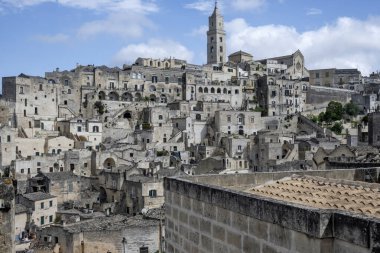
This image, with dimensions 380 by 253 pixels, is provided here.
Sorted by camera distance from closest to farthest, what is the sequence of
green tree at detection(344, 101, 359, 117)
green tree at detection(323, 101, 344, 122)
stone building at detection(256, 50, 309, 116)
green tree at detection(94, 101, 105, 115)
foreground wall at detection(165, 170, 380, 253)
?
foreground wall at detection(165, 170, 380, 253) < green tree at detection(94, 101, 105, 115) < green tree at detection(323, 101, 344, 122) < green tree at detection(344, 101, 359, 117) < stone building at detection(256, 50, 309, 116)

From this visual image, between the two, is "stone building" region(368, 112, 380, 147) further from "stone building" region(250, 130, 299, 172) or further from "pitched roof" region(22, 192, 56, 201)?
"pitched roof" region(22, 192, 56, 201)

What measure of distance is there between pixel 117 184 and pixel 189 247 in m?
35.8

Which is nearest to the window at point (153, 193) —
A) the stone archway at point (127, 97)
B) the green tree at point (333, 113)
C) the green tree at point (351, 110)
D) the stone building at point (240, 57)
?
the stone archway at point (127, 97)

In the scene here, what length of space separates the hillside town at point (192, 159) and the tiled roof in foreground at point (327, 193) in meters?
0.03

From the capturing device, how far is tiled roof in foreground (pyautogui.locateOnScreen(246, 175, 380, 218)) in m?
5.79

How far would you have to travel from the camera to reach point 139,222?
27.8 m

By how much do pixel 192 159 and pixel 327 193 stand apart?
166 ft

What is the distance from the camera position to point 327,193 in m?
6.74

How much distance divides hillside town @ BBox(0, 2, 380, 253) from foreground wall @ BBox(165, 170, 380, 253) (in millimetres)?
15

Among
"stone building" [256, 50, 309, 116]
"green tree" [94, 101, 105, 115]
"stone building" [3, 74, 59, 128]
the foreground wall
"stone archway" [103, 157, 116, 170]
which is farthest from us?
"stone building" [256, 50, 309, 116]

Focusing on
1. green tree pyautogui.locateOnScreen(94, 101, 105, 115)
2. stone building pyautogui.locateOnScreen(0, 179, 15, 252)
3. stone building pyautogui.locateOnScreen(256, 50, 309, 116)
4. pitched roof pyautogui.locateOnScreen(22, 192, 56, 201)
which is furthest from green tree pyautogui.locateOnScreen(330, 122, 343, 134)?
stone building pyautogui.locateOnScreen(0, 179, 15, 252)

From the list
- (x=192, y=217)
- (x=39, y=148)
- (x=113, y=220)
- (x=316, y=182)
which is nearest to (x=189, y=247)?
(x=192, y=217)

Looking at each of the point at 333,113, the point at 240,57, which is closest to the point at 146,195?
the point at 333,113

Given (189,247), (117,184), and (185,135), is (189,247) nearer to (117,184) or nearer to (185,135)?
(117,184)
